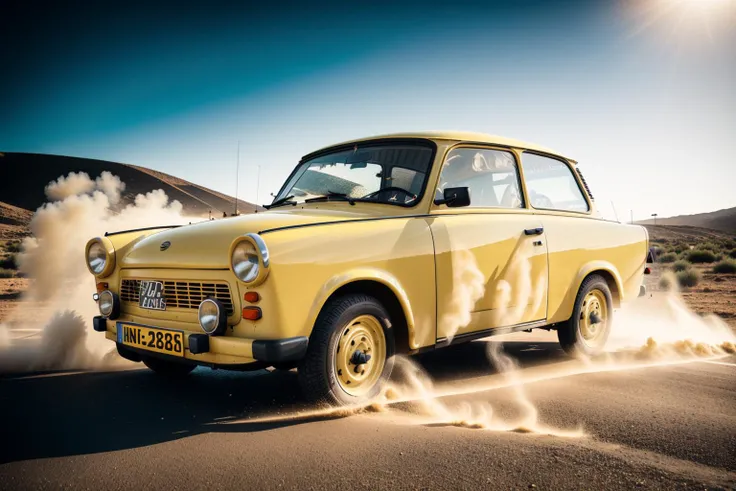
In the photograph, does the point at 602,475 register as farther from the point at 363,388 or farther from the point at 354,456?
the point at 363,388

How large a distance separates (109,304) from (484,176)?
332 centimetres

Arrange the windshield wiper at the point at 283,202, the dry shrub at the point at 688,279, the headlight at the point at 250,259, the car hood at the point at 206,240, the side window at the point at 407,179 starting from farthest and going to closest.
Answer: the dry shrub at the point at 688,279, the windshield wiper at the point at 283,202, the side window at the point at 407,179, the car hood at the point at 206,240, the headlight at the point at 250,259

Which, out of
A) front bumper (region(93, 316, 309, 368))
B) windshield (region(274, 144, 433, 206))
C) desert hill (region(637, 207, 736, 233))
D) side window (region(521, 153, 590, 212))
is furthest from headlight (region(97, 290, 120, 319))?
desert hill (region(637, 207, 736, 233))

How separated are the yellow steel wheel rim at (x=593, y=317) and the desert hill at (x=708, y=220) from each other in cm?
12320

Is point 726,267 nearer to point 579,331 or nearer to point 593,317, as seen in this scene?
point 593,317

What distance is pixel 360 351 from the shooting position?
384 cm

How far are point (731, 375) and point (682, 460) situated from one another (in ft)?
8.14

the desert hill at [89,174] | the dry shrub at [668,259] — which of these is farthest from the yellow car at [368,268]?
the desert hill at [89,174]

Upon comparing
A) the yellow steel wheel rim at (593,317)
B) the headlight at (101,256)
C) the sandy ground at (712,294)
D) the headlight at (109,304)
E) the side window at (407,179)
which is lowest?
the sandy ground at (712,294)

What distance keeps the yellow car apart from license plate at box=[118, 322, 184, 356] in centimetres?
1

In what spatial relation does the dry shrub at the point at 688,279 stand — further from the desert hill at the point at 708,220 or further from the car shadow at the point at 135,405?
the desert hill at the point at 708,220

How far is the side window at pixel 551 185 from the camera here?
5477 mm

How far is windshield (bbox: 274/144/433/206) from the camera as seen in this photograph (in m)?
4.60

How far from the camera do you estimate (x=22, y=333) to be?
7277 millimetres
